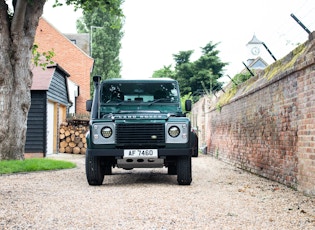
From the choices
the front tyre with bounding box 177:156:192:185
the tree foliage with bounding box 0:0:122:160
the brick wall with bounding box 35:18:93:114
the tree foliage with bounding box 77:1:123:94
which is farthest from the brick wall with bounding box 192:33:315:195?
the tree foliage with bounding box 77:1:123:94

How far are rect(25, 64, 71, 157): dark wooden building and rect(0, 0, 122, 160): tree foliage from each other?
6.04 m

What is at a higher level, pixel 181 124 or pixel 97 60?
pixel 97 60

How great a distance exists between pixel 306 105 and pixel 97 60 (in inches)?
1696

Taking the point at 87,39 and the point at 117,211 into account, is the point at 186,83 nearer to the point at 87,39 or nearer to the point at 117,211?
the point at 87,39

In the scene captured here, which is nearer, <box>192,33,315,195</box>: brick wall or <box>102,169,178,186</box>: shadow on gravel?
<box>192,33,315,195</box>: brick wall

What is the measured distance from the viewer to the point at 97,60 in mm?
48688

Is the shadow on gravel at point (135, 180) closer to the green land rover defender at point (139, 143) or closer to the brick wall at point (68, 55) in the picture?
the green land rover defender at point (139, 143)

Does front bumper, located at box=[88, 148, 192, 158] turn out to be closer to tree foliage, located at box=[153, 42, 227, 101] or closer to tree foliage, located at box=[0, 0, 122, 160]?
tree foliage, located at box=[0, 0, 122, 160]

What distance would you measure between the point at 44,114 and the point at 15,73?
21.3 ft

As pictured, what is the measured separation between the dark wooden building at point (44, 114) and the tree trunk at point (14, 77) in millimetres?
6058

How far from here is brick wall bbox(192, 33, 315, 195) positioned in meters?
6.79

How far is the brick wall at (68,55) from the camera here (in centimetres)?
3064

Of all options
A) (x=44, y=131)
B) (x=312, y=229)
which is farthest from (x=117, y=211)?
(x=44, y=131)

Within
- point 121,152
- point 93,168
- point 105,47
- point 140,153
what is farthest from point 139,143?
point 105,47
